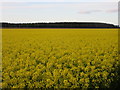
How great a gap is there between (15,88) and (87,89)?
228 centimetres

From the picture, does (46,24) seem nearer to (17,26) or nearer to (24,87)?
(17,26)

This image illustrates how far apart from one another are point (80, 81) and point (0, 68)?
3327 mm

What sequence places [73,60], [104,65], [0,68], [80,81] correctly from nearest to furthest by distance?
[80,81] → [0,68] → [104,65] → [73,60]

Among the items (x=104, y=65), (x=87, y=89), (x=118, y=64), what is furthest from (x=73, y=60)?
(x=87, y=89)

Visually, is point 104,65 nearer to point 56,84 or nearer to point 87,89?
point 87,89

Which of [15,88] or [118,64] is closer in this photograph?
[15,88]

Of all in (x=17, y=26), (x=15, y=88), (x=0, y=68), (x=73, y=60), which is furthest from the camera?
(x=17, y=26)

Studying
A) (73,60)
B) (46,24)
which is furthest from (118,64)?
(46,24)

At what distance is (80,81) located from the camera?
22.4ft

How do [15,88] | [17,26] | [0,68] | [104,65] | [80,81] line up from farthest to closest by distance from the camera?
[17,26] → [104,65] → [0,68] → [80,81] → [15,88]

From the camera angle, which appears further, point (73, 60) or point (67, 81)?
point (73, 60)

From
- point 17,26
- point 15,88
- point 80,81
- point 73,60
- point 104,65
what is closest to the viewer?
point 15,88

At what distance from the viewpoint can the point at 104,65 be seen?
9000 mm

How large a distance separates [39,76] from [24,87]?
2.54 ft
